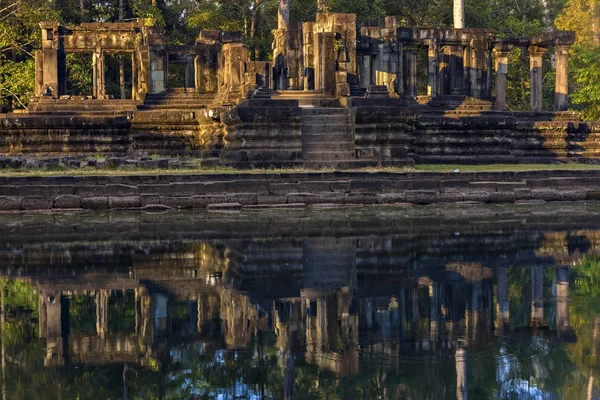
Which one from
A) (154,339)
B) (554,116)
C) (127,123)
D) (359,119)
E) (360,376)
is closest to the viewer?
(360,376)

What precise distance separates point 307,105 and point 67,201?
25.1 ft

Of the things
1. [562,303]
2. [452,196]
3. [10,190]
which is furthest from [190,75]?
[562,303]

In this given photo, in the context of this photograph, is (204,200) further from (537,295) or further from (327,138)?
(537,295)

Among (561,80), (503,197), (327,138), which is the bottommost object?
(503,197)

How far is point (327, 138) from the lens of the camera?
19.0 m

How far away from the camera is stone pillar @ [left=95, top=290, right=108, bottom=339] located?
5970 mm

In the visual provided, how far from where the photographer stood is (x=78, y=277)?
8.12 meters

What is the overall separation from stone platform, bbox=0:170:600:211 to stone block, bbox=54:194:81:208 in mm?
16

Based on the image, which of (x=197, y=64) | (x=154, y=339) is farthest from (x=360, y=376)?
(x=197, y=64)

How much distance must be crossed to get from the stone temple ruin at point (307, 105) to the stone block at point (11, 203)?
15.8 ft

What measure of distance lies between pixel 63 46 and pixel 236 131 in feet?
38.4

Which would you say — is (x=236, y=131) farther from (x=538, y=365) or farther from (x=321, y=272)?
(x=538, y=365)

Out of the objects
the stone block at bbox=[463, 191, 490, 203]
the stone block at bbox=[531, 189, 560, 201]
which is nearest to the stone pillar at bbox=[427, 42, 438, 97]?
the stone block at bbox=[531, 189, 560, 201]

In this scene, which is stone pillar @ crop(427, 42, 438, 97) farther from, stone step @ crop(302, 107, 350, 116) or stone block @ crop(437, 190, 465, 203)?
stone block @ crop(437, 190, 465, 203)
